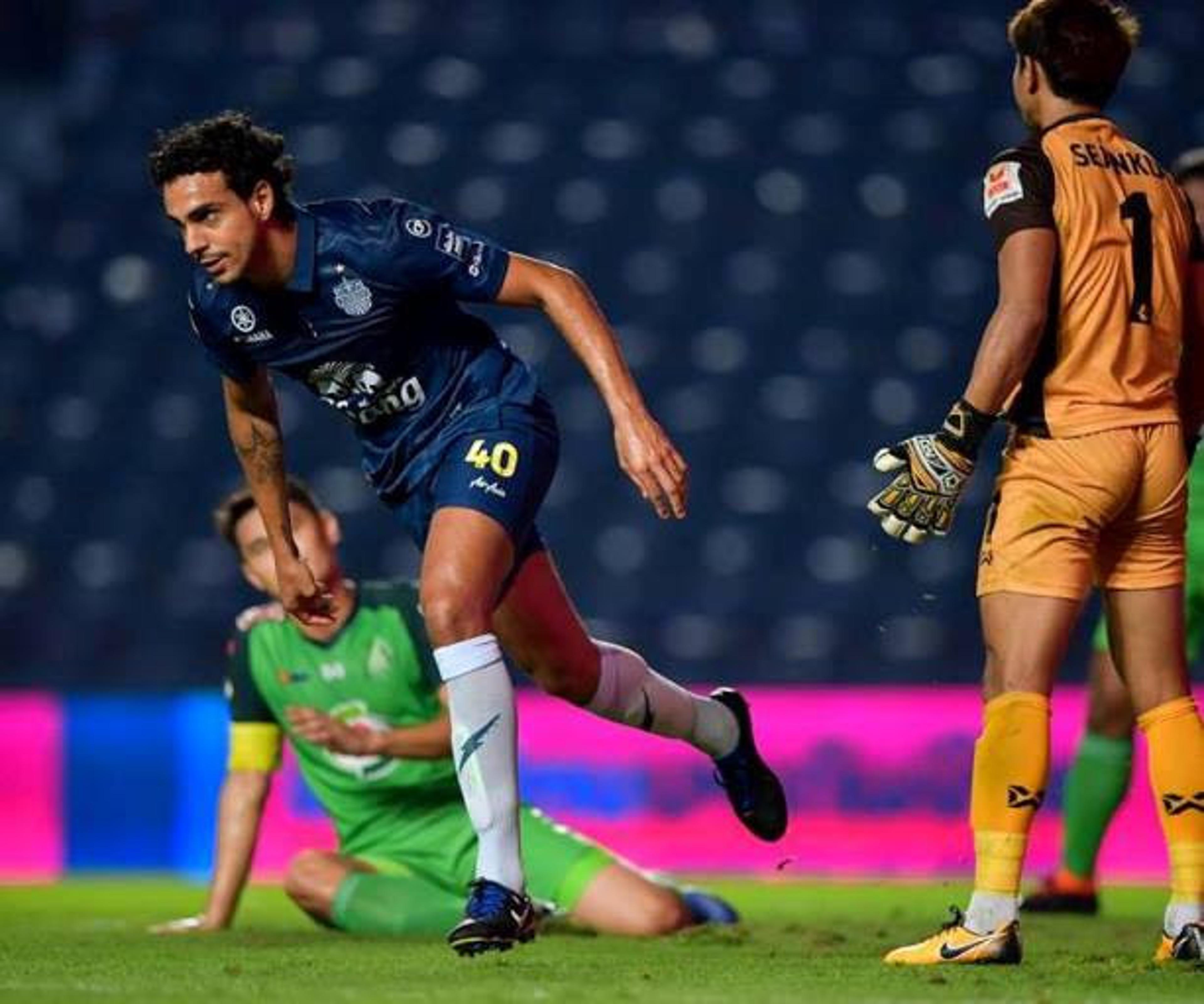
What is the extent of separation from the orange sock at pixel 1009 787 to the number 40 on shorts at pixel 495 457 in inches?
40.2

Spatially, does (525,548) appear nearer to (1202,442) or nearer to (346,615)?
(346,615)

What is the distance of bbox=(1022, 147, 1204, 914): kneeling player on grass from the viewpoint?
250 inches

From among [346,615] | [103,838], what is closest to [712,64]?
Answer: [103,838]

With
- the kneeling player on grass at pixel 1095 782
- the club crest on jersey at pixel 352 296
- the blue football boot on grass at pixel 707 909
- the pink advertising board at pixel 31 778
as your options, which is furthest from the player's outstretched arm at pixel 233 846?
the pink advertising board at pixel 31 778

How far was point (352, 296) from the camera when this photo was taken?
4.74m

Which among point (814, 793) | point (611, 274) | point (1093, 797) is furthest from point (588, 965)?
point (611, 274)

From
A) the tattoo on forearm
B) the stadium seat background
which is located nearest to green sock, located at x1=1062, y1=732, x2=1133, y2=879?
the tattoo on forearm

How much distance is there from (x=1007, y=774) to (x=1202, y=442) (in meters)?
2.49

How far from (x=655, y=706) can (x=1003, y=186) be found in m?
1.45

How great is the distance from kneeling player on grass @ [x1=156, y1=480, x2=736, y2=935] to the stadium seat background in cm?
398

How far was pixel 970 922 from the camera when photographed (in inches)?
173

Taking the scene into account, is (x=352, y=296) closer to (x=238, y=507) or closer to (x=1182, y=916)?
(x=238, y=507)

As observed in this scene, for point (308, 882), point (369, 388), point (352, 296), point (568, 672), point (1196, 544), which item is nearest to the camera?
point (352, 296)

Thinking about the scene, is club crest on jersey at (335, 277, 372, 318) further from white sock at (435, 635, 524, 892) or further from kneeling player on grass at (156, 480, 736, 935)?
kneeling player on grass at (156, 480, 736, 935)
